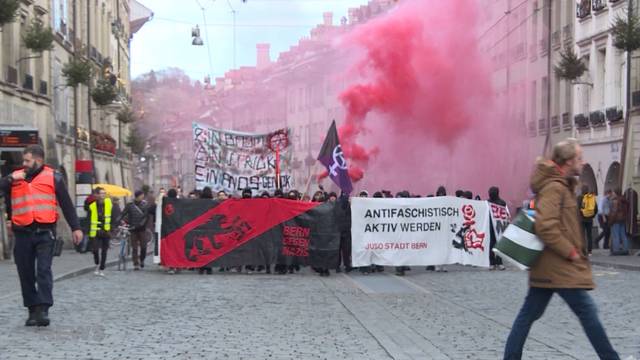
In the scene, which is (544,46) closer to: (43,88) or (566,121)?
(566,121)

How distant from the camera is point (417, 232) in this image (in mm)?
21203

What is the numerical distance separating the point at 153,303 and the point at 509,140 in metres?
29.6

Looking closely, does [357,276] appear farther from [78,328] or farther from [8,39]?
[8,39]

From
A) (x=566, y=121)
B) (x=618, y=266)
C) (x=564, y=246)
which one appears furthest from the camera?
(x=566, y=121)

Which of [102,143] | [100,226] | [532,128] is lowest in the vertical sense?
[100,226]

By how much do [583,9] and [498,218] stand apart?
65.9ft

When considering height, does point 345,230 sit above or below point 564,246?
below

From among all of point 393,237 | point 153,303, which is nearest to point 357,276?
point 393,237

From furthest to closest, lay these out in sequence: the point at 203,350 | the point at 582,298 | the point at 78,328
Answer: the point at 78,328, the point at 203,350, the point at 582,298

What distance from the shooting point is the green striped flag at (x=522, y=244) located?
7297 millimetres

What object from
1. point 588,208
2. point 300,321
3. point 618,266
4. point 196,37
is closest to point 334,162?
point 618,266

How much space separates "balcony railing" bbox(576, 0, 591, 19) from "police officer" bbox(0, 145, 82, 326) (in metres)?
31.9

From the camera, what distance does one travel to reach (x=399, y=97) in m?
33.5

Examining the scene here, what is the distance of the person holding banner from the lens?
720 cm
